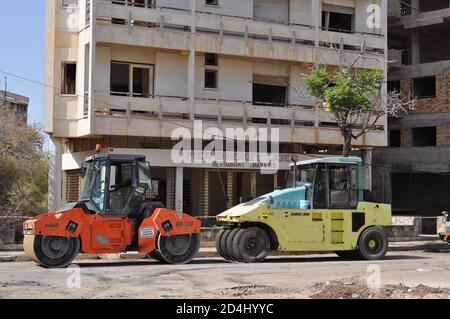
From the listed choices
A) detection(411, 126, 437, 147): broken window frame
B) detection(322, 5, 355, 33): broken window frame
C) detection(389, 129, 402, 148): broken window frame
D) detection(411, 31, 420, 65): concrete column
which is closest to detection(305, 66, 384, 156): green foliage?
detection(322, 5, 355, 33): broken window frame

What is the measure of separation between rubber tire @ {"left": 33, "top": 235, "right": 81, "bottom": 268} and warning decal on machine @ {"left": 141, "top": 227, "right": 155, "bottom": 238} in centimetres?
158

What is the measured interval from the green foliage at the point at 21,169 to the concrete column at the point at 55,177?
74cm

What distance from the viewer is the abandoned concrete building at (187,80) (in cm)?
2858

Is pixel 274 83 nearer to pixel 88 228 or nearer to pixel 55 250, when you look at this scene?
pixel 88 228

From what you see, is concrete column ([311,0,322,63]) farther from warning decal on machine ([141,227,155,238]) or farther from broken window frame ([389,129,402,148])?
warning decal on machine ([141,227,155,238])

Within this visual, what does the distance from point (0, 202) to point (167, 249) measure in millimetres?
10780

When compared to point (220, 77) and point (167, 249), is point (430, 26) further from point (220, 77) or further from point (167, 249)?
point (167, 249)

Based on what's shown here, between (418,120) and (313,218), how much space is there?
22125 millimetres

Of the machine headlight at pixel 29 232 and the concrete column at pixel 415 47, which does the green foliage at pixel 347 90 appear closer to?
the machine headlight at pixel 29 232

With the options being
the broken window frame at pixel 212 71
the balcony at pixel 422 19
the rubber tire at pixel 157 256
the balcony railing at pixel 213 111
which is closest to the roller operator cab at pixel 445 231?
the balcony railing at pixel 213 111

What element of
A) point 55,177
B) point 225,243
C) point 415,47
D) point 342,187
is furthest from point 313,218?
point 415,47

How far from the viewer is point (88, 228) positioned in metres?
16.1
